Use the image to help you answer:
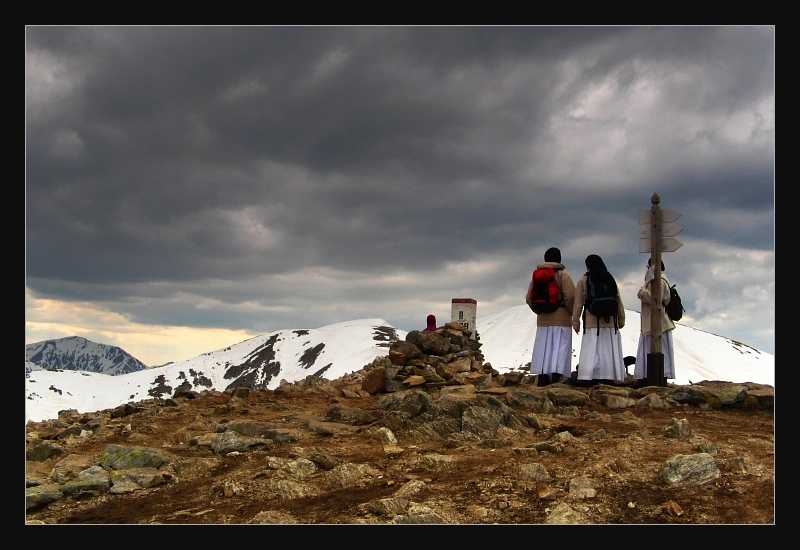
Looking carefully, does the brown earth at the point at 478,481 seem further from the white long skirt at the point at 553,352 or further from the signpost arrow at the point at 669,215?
the signpost arrow at the point at 669,215

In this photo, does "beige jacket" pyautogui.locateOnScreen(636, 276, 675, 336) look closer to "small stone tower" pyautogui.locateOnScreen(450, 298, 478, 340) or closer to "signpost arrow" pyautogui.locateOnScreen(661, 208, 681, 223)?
"signpost arrow" pyautogui.locateOnScreen(661, 208, 681, 223)

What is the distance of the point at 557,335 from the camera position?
14656 millimetres

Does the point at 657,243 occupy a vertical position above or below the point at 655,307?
above

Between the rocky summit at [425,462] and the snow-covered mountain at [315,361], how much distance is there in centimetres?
8999

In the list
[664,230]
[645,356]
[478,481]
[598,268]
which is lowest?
[478,481]

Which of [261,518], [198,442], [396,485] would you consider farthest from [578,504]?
[198,442]

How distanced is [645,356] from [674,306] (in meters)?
1.31

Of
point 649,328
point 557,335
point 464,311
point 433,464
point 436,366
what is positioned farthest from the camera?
point 464,311

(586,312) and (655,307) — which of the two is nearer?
(655,307)

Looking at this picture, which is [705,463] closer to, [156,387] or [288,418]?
[288,418]

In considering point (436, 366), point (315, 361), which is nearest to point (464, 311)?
point (436, 366)

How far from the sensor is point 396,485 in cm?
700

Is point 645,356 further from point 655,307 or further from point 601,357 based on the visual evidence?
point 655,307

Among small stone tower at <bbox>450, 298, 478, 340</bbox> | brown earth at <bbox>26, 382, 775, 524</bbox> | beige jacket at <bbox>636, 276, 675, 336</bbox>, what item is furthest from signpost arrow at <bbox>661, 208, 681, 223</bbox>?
small stone tower at <bbox>450, 298, 478, 340</bbox>
